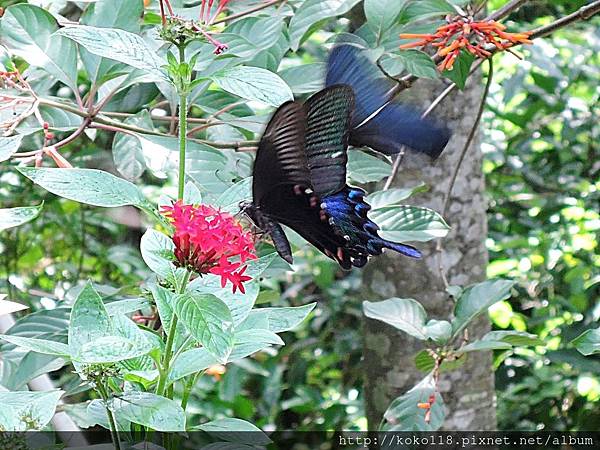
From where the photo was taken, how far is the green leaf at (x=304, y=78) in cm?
104

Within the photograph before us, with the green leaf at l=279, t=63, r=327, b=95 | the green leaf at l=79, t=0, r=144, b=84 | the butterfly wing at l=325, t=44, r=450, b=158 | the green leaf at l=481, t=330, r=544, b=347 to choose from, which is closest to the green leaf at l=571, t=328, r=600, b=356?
the green leaf at l=481, t=330, r=544, b=347

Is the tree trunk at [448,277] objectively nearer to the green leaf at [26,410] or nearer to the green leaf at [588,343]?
the green leaf at [588,343]

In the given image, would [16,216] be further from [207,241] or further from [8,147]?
[207,241]

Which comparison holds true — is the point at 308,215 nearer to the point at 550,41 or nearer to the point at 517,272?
the point at 517,272

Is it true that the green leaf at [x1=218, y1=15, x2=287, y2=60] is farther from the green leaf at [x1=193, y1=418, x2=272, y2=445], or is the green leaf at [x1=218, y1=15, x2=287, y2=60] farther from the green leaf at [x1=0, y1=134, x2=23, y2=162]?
the green leaf at [x1=193, y1=418, x2=272, y2=445]

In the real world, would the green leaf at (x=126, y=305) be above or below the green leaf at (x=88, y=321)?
below

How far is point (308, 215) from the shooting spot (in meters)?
0.65

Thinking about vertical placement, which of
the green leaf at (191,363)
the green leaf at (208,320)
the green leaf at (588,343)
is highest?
the green leaf at (208,320)

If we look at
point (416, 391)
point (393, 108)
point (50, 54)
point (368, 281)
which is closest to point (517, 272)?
point (368, 281)

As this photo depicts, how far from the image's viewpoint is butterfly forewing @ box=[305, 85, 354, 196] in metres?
0.63

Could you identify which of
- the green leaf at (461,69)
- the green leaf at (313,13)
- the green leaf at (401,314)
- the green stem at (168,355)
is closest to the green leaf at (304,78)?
the green leaf at (313,13)

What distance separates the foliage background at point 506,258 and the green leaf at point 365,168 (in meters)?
0.75

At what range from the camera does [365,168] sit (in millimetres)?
950

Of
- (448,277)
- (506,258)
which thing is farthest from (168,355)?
(506,258)
